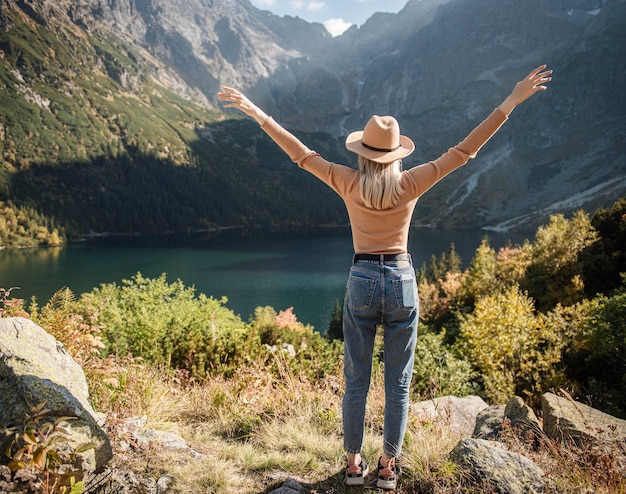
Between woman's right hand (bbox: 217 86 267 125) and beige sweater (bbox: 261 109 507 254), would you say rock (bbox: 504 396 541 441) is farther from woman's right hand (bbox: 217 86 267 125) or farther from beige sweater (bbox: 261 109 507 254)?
woman's right hand (bbox: 217 86 267 125)

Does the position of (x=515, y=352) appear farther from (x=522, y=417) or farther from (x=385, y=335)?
Result: (x=385, y=335)

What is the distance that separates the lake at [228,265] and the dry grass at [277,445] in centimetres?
3919

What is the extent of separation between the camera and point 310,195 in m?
187

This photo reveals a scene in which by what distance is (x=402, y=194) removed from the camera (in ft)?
8.63

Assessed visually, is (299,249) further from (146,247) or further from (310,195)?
(310,195)

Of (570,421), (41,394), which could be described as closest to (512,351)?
(570,421)

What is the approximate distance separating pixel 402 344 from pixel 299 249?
97.1m

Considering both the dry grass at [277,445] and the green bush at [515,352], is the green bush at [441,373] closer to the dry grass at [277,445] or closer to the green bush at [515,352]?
the green bush at [515,352]

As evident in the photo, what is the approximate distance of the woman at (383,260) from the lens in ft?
8.59

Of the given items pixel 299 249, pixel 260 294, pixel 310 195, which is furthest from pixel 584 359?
pixel 310 195

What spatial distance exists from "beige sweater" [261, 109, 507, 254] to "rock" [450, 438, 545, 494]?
1.46m

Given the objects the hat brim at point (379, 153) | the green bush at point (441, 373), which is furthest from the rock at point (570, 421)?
the green bush at point (441, 373)

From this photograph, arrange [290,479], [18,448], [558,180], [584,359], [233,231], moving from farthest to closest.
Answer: [558,180], [233,231], [584,359], [290,479], [18,448]

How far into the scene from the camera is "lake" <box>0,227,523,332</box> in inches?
2126
